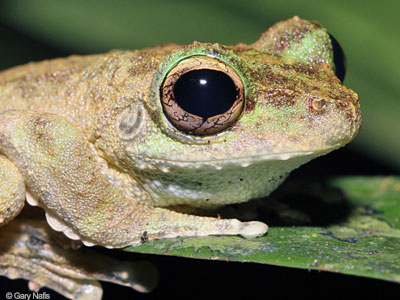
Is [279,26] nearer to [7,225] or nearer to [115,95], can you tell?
[115,95]

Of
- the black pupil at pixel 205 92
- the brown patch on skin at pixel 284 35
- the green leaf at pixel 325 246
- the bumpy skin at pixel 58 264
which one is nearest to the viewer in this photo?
the green leaf at pixel 325 246

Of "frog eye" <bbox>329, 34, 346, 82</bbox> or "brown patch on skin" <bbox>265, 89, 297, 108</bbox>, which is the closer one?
"brown patch on skin" <bbox>265, 89, 297, 108</bbox>

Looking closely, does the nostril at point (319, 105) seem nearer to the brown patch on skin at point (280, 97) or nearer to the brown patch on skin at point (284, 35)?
the brown patch on skin at point (280, 97)

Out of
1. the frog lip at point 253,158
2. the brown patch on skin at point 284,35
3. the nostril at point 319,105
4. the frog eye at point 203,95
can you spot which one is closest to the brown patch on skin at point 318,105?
the nostril at point 319,105

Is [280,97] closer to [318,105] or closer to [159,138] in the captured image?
[318,105]

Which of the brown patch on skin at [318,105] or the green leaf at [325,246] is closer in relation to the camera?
the green leaf at [325,246]

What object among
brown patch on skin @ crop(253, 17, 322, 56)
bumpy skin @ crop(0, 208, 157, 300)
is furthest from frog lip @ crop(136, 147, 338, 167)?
bumpy skin @ crop(0, 208, 157, 300)

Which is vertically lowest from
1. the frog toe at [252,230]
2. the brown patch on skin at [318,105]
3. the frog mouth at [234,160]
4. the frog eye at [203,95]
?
the frog toe at [252,230]

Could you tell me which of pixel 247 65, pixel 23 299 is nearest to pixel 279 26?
pixel 247 65

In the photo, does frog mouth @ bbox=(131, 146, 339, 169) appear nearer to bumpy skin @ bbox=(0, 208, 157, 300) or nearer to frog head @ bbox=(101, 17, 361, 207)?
frog head @ bbox=(101, 17, 361, 207)
